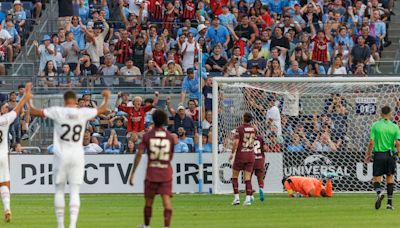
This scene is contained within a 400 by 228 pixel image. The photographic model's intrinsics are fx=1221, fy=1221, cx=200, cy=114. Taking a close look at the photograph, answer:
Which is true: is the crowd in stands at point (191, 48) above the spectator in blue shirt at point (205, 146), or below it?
above

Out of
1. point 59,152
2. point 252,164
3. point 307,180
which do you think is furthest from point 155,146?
point 307,180

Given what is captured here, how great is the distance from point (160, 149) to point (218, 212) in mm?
6347

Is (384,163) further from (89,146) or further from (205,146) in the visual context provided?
(89,146)

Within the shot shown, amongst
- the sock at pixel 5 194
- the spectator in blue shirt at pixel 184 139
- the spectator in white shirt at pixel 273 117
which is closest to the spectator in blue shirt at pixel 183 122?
the spectator in blue shirt at pixel 184 139

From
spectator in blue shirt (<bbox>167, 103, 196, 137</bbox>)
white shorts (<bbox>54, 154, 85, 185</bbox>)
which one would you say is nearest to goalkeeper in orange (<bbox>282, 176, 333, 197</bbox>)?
spectator in blue shirt (<bbox>167, 103, 196, 137</bbox>)

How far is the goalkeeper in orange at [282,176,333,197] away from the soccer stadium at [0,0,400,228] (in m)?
0.04

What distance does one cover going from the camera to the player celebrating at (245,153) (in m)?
27.4

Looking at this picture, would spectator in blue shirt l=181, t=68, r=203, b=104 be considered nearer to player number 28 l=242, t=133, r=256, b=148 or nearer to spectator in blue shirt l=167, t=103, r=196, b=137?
spectator in blue shirt l=167, t=103, r=196, b=137

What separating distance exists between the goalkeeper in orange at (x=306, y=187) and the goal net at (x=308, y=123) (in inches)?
55.5

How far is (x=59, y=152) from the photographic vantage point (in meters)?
19.3

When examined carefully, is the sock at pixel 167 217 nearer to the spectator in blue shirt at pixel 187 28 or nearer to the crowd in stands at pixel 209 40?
the crowd in stands at pixel 209 40

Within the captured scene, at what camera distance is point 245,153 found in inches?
1089

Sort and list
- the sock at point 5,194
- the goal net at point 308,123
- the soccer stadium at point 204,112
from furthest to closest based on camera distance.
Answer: the goal net at point 308,123 → the soccer stadium at point 204,112 → the sock at point 5,194

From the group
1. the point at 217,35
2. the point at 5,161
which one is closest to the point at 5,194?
the point at 5,161
